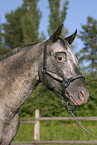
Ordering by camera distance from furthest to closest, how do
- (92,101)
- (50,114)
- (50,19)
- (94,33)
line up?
1. (94,33)
2. (50,19)
3. (50,114)
4. (92,101)

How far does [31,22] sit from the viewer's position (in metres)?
21.6

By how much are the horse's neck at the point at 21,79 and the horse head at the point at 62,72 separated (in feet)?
0.39

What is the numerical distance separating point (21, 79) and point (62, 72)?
558 mm

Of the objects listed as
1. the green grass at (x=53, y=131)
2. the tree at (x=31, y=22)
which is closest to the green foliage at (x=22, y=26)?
the tree at (x=31, y=22)

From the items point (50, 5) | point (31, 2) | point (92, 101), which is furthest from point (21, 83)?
point (31, 2)

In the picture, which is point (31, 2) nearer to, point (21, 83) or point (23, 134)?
point (23, 134)

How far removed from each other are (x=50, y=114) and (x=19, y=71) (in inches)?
236

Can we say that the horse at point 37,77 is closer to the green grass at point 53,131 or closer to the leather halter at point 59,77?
the leather halter at point 59,77

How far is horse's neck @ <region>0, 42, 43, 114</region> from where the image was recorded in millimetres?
2367

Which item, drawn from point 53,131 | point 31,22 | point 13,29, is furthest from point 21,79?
point 13,29

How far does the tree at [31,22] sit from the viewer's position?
2054 centimetres

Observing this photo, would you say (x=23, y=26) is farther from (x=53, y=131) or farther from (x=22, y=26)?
(x=53, y=131)

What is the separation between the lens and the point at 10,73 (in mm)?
2482

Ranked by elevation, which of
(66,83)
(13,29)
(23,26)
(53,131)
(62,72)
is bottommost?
(53,131)
